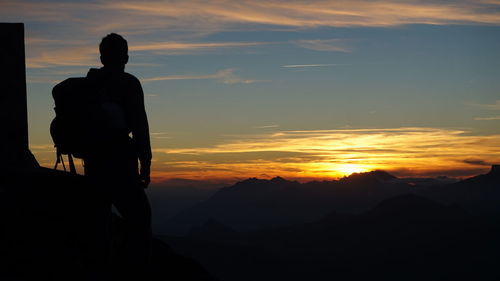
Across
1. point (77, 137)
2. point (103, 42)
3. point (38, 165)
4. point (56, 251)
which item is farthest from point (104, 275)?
point (38, 165)

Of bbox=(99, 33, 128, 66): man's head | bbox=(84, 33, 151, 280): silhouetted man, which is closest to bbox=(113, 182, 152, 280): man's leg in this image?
bbox=(84, 33, 151, 280): silhouetted man

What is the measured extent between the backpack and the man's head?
31 cm

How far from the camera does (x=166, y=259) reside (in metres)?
11.3

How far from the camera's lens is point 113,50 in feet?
22.1

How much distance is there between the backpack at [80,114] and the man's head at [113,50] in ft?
1.03

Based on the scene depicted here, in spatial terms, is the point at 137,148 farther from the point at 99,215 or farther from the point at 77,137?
the point at 99,215

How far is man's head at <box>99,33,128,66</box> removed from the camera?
22.0ft

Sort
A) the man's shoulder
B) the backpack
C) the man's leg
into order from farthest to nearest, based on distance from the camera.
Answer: the man's leg
the man's shoulder
the backpack

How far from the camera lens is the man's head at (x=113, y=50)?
6.71 metres

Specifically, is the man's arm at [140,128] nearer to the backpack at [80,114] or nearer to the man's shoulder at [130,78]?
the man's shoulder at [130,78]

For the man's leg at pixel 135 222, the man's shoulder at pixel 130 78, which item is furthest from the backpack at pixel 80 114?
the man's leg at pixel 135 222

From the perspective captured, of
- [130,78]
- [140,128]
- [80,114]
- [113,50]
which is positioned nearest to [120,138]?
[140,128]

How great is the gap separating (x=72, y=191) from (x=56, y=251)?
960 mm

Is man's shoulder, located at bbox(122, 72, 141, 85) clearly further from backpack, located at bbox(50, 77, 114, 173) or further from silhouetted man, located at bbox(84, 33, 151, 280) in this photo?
backpack, located at bbox(50, 77, 114, 173)
